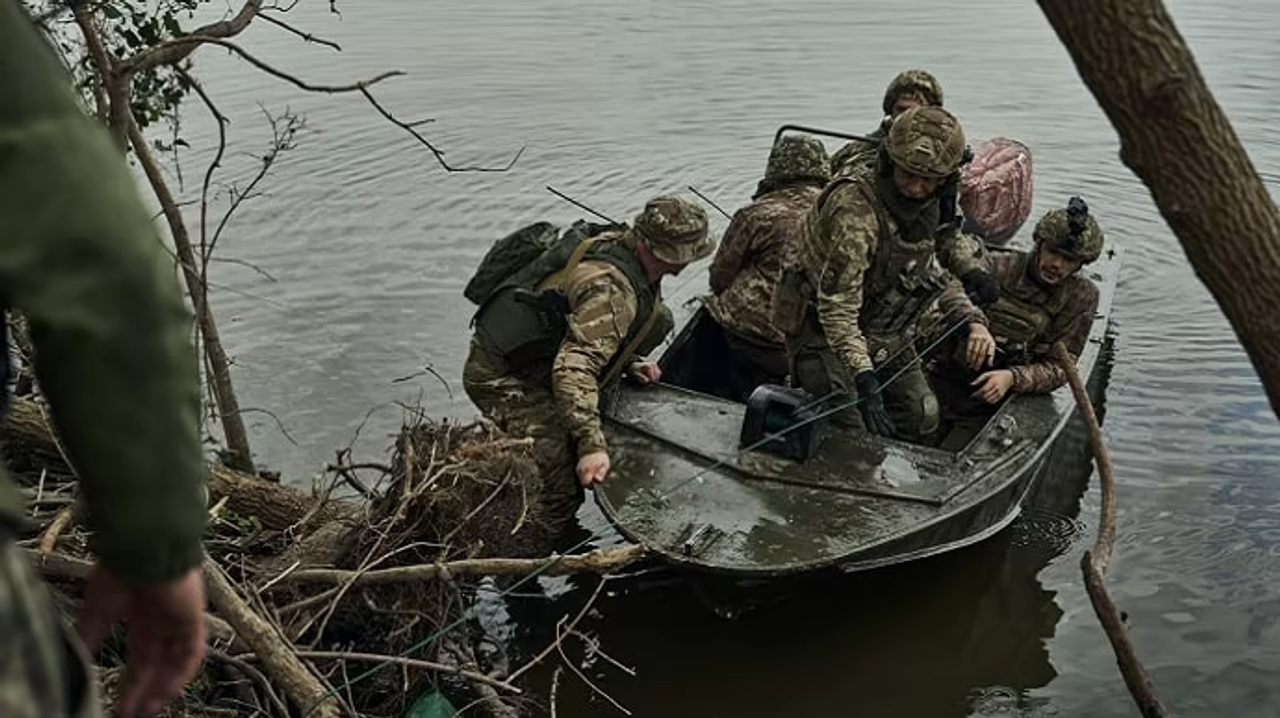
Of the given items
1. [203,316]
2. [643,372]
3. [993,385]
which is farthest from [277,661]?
[993,385]

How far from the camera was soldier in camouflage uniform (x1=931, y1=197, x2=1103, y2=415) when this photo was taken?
708 centimetres

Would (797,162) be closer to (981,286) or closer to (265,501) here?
(981,286)

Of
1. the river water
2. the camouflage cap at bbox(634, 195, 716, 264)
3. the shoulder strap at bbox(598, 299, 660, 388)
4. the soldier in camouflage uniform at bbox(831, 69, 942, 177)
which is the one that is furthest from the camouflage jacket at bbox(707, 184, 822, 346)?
the camouflage cap at bbox(634, 195, 716, 264)

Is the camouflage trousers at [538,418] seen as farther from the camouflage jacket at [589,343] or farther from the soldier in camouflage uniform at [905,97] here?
the soldier in camouflage uniform at [905,97]

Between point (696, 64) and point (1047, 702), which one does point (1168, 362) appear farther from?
point (696, 64)

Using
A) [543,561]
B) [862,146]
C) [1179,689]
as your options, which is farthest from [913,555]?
[862,146]

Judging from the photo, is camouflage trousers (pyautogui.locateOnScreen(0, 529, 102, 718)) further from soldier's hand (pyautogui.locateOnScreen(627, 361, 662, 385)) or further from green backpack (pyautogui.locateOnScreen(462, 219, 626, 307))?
soldier's hand (pyautogui.locateOnScreen(627, 361, 662, 385))

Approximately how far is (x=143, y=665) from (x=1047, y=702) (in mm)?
5225

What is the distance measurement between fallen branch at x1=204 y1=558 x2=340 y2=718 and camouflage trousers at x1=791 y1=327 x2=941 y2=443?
343cm

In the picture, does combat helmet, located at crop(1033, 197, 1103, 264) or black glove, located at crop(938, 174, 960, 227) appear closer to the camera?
black glove, located at crop(938, 174, 960, 227)

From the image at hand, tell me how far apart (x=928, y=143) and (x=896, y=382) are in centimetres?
145

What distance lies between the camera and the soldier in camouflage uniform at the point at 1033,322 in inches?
279

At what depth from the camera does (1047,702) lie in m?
6.16

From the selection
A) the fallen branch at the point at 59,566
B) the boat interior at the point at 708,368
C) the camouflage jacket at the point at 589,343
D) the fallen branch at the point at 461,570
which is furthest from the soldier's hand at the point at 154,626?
the boat interior at the point at 708,368
